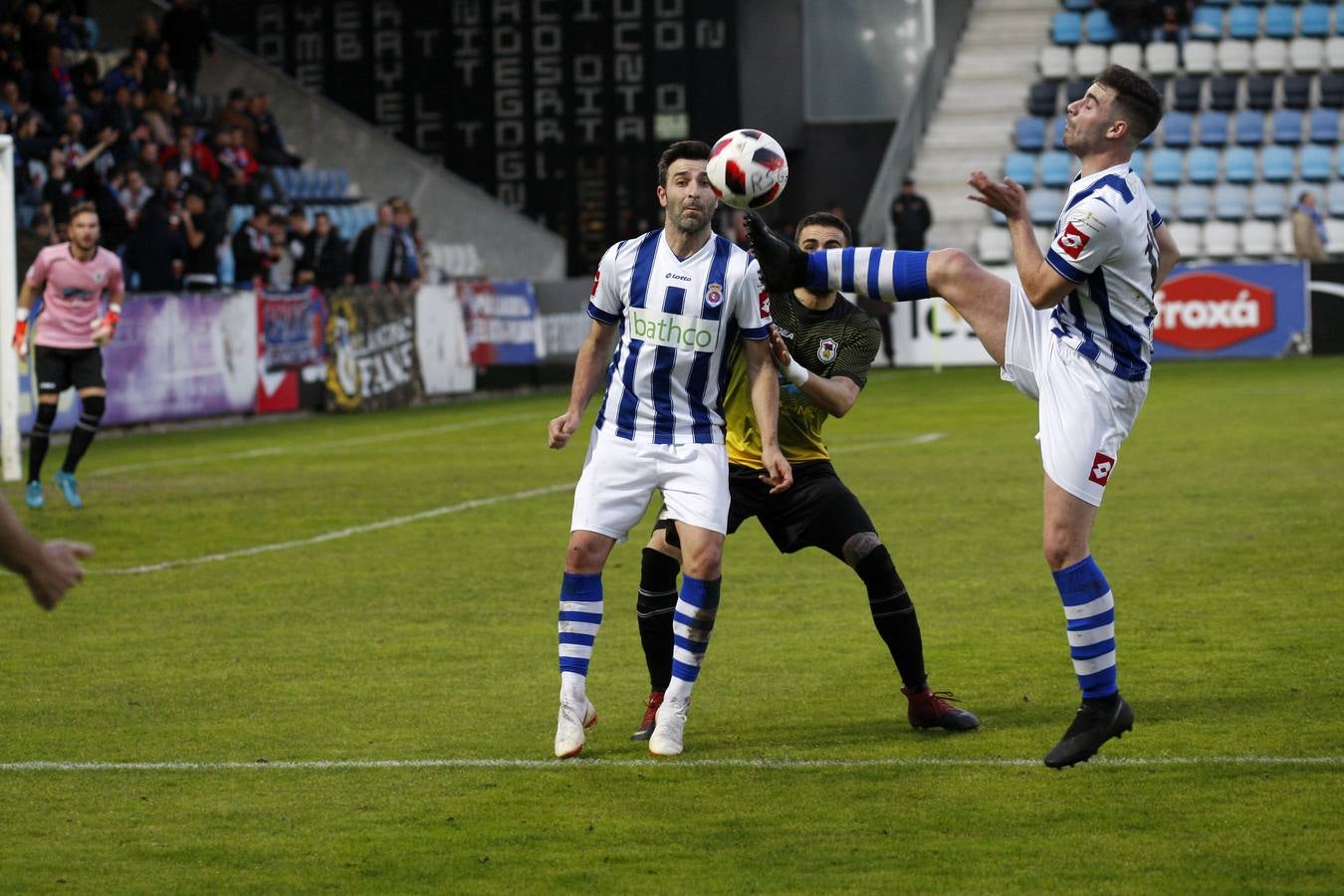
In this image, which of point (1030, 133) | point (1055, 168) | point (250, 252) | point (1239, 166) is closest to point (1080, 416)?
point (250, 252)

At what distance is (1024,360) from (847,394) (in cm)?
78

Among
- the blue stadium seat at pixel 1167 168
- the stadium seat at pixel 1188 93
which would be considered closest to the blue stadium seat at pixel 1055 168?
the blue stadium seat at pixel 1167 168

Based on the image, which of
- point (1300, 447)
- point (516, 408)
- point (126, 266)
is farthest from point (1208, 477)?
point (126, 266)

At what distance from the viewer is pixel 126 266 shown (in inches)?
840

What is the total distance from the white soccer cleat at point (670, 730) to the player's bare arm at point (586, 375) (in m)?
0.90

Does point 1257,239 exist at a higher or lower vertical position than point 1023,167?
lower

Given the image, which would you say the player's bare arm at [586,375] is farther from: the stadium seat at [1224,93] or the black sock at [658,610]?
the stadium seat at [1224,93]

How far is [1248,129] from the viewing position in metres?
33.2

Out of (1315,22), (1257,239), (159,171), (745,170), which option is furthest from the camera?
(1315,22)

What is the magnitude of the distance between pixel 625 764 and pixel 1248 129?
2902 cm

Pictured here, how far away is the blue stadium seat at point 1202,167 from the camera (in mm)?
32781

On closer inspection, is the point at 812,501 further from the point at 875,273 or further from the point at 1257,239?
the point at 1257,239

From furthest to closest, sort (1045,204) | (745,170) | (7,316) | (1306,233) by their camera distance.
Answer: (1045,204) → (1306,233) → (7,316) → (745,170)

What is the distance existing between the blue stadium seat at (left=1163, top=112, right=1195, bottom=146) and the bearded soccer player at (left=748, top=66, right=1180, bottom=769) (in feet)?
92.3
